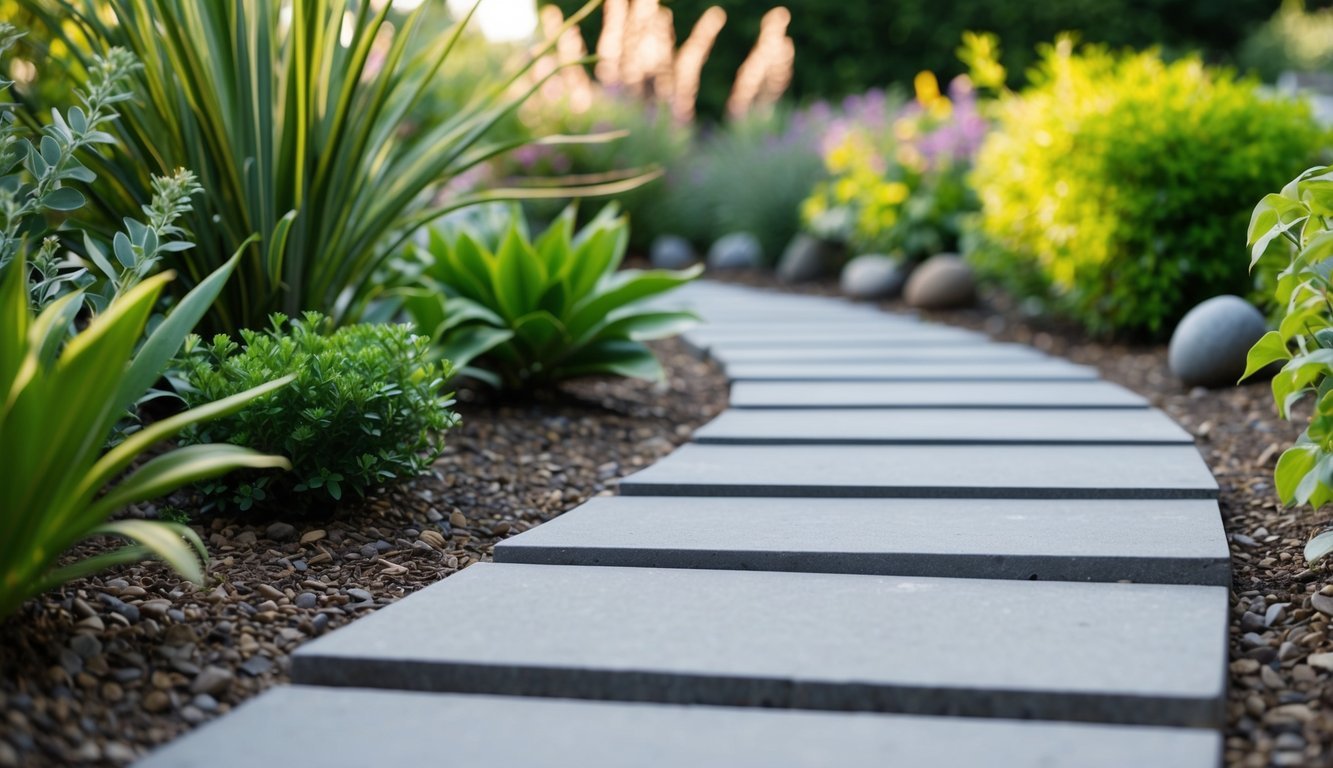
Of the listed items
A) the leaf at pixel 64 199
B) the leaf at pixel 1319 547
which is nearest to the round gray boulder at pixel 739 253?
the leaf at pixel 1319 547

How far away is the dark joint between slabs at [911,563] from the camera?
1.83 m

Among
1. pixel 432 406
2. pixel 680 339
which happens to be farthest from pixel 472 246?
pixel 680 339

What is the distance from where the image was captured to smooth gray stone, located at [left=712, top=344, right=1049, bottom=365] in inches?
166

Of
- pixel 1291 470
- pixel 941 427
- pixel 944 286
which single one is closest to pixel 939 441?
pixel 941 427

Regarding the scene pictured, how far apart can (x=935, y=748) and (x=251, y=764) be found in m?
0.75

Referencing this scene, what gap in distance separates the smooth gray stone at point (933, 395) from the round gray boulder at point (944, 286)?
2048 mm

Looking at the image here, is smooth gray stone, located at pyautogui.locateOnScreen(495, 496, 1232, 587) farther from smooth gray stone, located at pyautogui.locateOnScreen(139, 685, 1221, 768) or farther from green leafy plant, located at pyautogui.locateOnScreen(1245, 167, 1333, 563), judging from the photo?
smooth gray stone, located at pyautogui.locateOnScreen(139, 685, 1221, 768)

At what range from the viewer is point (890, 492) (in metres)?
2.38

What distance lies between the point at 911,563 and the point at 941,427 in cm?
117

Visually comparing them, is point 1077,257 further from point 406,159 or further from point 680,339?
point 406,159

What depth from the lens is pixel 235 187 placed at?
2.49 metres

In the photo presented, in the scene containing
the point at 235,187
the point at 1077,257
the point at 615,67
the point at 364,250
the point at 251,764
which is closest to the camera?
the point at 251,764

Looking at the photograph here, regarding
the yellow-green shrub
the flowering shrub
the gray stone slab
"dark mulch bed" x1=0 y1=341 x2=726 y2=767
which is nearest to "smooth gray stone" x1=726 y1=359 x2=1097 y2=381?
the yellow-green shrub

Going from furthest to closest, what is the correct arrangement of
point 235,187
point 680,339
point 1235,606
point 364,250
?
point 680,339 < point 364,250 < point 235,187 < point 1235,606
